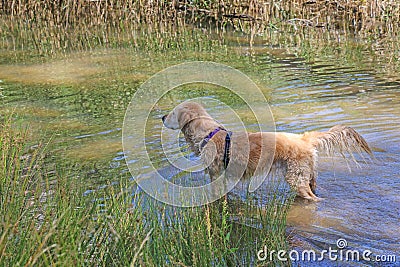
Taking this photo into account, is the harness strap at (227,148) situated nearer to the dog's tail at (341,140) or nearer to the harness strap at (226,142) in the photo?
the harness strap at (226,142)

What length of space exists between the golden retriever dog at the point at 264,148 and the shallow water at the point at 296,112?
0.35m

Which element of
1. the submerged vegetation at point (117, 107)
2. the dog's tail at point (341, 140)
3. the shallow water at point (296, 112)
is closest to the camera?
the submerged vegetation at point (117, 107)

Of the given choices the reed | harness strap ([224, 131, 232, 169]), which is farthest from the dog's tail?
the reed

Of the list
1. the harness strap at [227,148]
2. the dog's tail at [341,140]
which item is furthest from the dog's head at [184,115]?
the dog's tail at [341,140]

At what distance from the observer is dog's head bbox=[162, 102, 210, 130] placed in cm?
624

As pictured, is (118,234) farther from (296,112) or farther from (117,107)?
(117,107)

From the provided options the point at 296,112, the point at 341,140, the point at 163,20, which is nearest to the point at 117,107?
the point at 296,112

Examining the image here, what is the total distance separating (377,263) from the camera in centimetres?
452

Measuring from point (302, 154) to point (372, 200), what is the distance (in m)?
0.91

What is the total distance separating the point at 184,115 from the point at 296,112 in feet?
10.9

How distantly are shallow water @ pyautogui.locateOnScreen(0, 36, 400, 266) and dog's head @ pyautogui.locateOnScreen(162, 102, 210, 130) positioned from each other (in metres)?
0.84

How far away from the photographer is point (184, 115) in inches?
246

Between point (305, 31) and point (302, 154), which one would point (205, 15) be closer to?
point (305, 31)

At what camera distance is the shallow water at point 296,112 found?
18.2 feet
